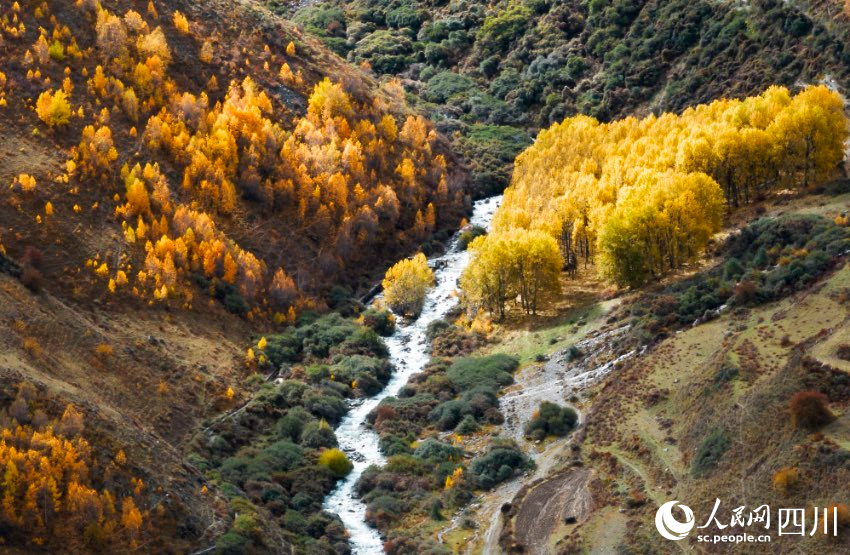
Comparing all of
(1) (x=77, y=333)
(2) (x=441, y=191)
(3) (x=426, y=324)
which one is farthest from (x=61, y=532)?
(2) (x=441, y=191)

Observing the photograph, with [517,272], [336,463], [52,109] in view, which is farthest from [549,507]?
[52,109]

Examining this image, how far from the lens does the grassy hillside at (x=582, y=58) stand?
142125mm

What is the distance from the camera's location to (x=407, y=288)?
113m

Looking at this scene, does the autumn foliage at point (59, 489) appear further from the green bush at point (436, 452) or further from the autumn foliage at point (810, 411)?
the autumn foliage at point (810, 411)

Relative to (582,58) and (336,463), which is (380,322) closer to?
(336,463)

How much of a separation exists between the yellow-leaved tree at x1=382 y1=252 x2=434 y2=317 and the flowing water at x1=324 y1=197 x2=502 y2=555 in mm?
1625

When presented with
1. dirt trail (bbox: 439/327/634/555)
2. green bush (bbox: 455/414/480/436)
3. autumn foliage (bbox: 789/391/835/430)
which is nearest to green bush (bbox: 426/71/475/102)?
dirt trail (bbox: 439/327/634/555)

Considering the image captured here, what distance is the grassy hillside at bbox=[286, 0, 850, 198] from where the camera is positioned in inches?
5595

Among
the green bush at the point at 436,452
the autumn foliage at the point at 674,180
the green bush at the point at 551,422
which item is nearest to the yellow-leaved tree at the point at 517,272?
the autumn foliage at the point at 674,180

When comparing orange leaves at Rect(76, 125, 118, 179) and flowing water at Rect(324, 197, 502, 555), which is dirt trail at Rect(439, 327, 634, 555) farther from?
orange leaves at Rect(76, 125, 118, 179)

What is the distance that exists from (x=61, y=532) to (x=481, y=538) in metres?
26.4

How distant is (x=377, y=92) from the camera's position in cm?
15212

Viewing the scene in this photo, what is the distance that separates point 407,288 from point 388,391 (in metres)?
16.8

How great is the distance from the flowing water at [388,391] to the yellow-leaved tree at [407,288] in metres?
1.63
